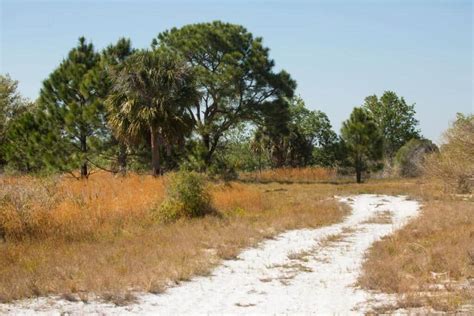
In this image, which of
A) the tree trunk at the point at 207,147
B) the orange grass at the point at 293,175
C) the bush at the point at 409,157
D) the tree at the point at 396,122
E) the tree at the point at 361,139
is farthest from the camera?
the tree at the point at 396,122

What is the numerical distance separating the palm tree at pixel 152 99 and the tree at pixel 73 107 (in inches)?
130

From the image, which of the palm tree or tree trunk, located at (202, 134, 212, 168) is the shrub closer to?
the palm tree

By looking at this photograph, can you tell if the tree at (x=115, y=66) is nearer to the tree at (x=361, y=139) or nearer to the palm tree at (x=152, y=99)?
the palm tree at (x=152, y=99)

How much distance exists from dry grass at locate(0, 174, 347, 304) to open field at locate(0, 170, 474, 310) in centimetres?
2

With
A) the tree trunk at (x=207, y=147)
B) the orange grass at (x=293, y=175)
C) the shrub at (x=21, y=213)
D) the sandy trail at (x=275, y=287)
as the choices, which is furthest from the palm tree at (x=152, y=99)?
the orange grass at (x=293, y=175)

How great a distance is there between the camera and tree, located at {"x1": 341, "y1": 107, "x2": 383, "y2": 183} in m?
37.8

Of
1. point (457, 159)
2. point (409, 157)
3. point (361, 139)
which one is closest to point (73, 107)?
point (457, 159)

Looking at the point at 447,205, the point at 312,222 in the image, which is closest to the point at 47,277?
the point at 312,222

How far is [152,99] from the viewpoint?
23.5 metres

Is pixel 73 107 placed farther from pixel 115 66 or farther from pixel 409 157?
pixel 409 157

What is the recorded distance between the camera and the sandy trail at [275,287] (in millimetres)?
6863

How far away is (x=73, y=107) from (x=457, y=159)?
19.7 m

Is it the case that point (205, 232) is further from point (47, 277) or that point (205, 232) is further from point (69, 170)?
point (69, 170)

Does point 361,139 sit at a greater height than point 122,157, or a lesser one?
greater
